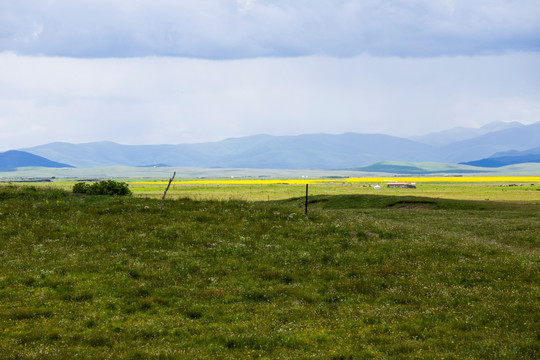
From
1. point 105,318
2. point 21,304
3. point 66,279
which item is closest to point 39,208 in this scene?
point 66,279

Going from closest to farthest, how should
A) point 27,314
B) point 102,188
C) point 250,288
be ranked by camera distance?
point 27,314, point 250,288, point 102,188

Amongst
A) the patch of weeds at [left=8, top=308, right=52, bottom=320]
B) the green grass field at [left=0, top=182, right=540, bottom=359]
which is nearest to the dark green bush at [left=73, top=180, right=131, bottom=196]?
the green grass field at [left=0, top=182, right=540, bottom=359]

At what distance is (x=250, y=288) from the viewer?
19.8 meters

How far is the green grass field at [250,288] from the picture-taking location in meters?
A: 13.8

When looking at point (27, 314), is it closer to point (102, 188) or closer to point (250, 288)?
point (250, 288)

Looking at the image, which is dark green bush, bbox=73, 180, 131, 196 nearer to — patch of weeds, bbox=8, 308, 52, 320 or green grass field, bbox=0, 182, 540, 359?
green grass field, bbox=0, 182, 540, 359

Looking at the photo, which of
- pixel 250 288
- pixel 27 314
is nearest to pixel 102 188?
pixel 250 288

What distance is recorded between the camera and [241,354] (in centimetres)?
1312

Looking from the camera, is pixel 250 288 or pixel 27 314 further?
pixel 250 288

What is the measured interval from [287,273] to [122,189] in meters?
40.4

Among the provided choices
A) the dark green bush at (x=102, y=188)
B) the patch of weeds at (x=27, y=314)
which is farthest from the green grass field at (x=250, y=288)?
the dark green bush at (x=102, y=188)

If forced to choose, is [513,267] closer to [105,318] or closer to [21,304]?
[105,318]

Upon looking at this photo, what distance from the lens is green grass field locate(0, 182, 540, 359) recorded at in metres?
13.8

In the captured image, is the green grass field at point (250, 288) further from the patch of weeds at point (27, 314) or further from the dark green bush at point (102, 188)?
the dark green bush at point (102, 188)
